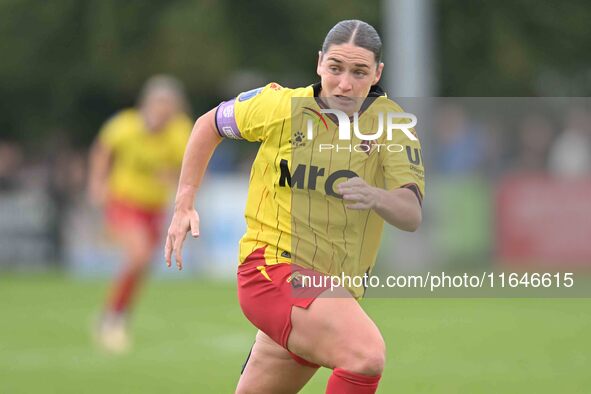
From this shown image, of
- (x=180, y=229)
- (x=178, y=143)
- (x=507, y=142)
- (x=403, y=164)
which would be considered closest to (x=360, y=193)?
(x=403, y=164)

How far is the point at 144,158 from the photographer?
1318 cm

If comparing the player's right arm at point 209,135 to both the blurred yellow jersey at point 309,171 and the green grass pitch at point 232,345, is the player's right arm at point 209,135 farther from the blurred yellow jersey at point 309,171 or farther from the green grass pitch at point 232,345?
the green grass pitch at point 232,345

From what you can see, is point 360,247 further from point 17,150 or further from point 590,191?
point 17,150

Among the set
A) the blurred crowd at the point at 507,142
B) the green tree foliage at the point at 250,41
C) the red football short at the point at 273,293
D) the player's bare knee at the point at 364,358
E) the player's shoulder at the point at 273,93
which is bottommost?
the player's bare knee at the point at 364,358

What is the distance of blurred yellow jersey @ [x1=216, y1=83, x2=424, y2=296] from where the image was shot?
5824 millimetres

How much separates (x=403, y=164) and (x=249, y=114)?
74cm

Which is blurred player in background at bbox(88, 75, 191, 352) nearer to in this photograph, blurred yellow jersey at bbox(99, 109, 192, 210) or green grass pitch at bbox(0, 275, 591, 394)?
blurred yellow jersey at bbox(99, 109, 192, 210)

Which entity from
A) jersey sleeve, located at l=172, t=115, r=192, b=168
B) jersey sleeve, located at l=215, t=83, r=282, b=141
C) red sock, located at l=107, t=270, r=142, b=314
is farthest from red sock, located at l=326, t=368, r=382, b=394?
jersey sleeve, located at l=172, t=115, r=192, b=168

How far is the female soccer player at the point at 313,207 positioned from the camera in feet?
18.5

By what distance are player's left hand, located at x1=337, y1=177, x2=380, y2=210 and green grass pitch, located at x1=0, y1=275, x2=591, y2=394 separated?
393 cm

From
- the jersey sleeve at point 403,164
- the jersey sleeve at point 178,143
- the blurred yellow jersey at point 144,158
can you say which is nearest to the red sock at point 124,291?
the blurred yellow jersey at point 144,158

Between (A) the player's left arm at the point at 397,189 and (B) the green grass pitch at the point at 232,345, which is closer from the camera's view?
(A) the player's left arm at the point at 397,189

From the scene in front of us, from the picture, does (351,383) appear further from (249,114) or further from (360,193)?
(249,114)

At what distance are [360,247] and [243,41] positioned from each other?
56.6 feet
